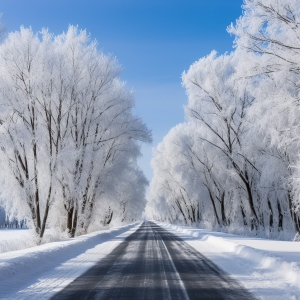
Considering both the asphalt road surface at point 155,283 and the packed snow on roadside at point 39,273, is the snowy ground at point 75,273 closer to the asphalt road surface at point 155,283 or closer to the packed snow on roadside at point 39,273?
the packed snow on roadside at point 39,273

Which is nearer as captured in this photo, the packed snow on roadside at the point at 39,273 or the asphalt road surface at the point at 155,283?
the asphalt road surface at the point at 155,283

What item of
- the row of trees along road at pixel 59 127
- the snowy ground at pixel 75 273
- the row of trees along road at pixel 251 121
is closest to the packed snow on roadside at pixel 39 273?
the snowy ground at pixel 75 273

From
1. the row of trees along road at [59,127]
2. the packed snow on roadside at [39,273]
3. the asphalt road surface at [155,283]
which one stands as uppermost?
the row of trees along road at [59,127]

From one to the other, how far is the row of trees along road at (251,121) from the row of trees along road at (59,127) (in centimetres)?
605

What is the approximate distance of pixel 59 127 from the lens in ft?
67.1

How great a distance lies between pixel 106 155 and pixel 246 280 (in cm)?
2119

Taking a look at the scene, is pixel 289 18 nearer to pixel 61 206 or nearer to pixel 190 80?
pixel 190 80

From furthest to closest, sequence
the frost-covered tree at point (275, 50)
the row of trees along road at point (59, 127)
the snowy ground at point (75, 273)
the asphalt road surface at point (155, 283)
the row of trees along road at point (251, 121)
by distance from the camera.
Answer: the row of trees along road at point (59, 127), the row of trees along road at point (251, 121), the frost-covered tree at point (275, 50), the snowy ground at point (75, 273), the asphalt road surface at point (155, 283)

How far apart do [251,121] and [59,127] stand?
10944 millimetres

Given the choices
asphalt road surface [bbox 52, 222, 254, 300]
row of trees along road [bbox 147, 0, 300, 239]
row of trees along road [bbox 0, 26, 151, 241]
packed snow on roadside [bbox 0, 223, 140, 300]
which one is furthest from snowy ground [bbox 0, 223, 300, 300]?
row of trees along road [bbox 0, 26, 151, 241]

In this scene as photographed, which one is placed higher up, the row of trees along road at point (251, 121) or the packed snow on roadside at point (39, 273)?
the row of trees along road at point (251, 121)

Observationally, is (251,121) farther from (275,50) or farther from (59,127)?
(59,127)

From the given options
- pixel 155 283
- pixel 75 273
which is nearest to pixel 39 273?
pixel 75 273

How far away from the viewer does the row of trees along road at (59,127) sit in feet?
59.6
